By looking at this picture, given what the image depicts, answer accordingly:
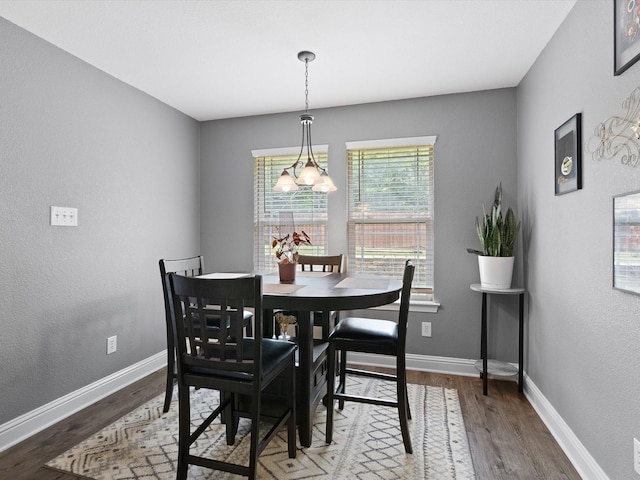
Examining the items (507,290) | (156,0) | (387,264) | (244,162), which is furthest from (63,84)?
(507,290)

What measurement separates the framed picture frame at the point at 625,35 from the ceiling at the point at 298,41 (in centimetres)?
56

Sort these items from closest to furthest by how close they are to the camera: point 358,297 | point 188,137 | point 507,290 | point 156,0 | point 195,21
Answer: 1. point 358,297
2. point 156,0
3. point 195,21
4. point 507,290
5. point 188,137

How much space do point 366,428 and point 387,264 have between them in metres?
1.54

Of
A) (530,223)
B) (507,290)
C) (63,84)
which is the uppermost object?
(63,84)

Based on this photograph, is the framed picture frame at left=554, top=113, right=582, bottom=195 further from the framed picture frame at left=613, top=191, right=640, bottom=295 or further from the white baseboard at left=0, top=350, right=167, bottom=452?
the white baseboard at left=0, top=350, right=167, bottom=452

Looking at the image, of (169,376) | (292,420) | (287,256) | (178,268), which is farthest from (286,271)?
(178,268)

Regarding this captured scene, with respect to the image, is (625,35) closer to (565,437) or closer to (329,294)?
(329,294)

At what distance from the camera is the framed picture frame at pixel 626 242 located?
1.40 m

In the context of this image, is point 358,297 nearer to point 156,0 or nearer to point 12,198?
point 156,0

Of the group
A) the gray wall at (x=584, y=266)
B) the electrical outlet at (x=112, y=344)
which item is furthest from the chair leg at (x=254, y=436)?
the electrical outlet at (x=112, y=344)

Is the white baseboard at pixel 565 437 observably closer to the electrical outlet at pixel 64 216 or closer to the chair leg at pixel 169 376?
the chair leg at pixel 169 376

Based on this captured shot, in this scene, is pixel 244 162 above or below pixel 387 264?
above

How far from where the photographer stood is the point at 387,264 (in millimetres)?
3396

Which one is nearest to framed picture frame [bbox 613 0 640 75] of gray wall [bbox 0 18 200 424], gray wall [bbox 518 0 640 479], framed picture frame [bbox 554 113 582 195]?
gray wall [bbox 518 0 640 479]
